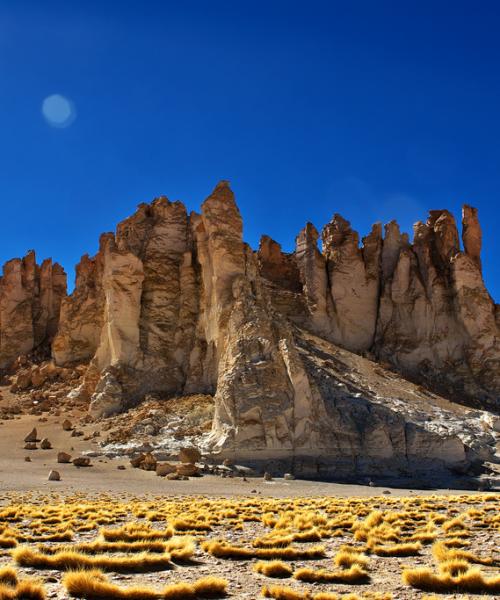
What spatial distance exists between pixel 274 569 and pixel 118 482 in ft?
86.7

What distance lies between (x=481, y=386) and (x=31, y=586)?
60.1 metres

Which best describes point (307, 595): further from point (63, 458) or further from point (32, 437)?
point (32, 437)

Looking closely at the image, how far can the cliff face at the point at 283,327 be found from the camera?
41969mm

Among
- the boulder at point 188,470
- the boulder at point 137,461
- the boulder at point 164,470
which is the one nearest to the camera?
the boulder at point 188,470

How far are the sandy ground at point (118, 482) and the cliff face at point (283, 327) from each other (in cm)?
485

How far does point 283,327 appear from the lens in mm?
47406

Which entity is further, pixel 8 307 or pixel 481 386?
pixel 8 307

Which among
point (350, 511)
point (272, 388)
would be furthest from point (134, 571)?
point (272, 388)

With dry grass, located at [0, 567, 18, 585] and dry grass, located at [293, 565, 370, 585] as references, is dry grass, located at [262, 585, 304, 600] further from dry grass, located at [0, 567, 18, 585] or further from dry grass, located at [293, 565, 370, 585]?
dry grass, located at [0, 567, 18, 585]

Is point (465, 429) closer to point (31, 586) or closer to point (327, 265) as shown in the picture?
point (327, 265)

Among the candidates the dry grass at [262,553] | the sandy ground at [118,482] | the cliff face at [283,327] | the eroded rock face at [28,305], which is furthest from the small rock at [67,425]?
the dry grass at [262,553]

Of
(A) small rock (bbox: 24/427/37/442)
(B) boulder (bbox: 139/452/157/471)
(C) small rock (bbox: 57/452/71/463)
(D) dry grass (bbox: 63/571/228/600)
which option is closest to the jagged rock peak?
(B) boulder (bbox: 139/452/157/471)

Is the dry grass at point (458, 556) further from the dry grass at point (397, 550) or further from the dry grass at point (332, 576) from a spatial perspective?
the dry grass at point (332, 576)

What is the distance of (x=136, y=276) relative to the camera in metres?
64.0
